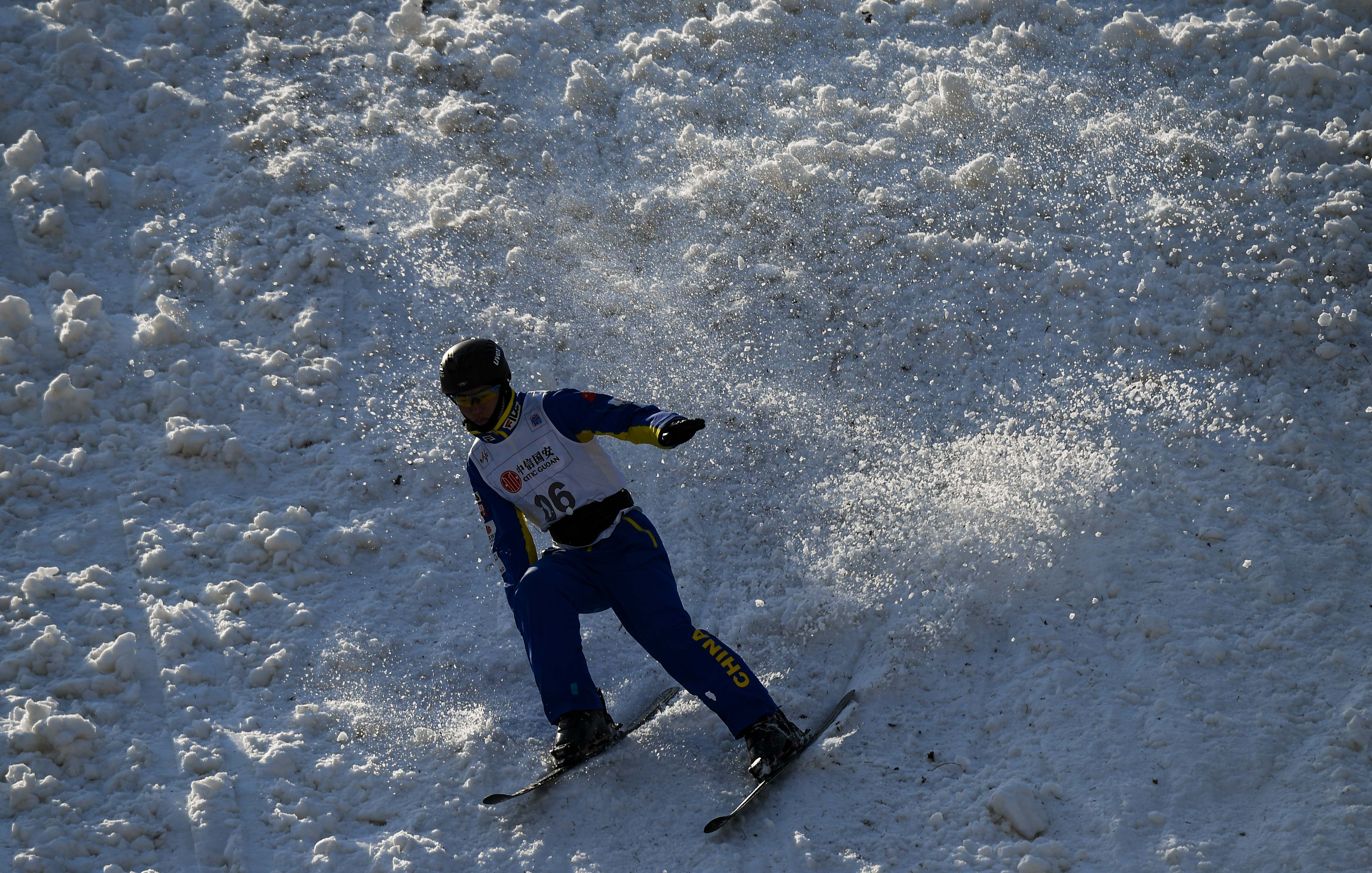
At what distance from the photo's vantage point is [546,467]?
168 inches

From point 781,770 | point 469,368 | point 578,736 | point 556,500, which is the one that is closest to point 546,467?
point 556,500

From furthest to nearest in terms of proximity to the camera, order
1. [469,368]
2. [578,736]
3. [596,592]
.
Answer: [596,592] < [469,368] < [578,736]

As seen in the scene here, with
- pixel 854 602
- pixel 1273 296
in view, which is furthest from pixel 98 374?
pixel 1273 296

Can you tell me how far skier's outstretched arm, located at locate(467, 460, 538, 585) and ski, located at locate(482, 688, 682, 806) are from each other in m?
0.79

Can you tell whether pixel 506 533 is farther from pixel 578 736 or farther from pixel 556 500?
pixel 578 736

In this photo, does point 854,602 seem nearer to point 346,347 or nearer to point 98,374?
point 346,347

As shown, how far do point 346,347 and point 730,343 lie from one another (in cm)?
227

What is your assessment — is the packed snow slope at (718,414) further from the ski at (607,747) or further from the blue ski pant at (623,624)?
the blue ski pant at (623,624)

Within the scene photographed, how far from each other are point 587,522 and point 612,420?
1.53 ft

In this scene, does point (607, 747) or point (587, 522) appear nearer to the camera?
point (607, 747)

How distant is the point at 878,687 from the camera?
14.1 feet

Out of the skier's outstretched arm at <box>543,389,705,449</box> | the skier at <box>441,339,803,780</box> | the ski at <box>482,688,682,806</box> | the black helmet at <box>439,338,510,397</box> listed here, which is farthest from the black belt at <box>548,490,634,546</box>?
the ski at <box>482,688,682,806</box>

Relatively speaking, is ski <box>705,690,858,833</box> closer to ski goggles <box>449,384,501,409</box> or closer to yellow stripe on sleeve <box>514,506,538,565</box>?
yellow stripe on sleeve <box>514,506,538,565</box>

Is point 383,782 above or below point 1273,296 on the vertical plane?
above
